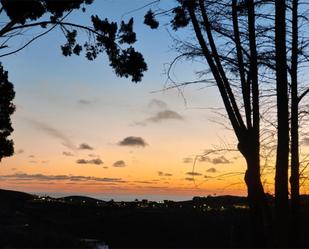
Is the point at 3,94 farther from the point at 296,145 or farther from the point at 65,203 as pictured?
the point at 65,203

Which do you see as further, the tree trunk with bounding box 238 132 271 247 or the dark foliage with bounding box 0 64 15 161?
the dark foliage with bounding box 0 64 15 161

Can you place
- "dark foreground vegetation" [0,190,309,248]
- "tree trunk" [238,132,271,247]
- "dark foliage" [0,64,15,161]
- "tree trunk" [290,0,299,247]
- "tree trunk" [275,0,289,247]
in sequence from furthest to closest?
1. "dark foreground vegetation" [0,190,309,248]
2. "dark foliage" [0,64,15,161]
3. "tree trunk" [290,0,299,247]
4. "tree trunk" [238,132,271,247]
5. "tree trunk" [275,0,289,247]

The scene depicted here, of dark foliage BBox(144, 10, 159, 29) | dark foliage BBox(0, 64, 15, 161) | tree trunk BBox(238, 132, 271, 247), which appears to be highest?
dark foliage BBox(0, 64, 15, 161)

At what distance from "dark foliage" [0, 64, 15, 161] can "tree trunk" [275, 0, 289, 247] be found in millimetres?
28697

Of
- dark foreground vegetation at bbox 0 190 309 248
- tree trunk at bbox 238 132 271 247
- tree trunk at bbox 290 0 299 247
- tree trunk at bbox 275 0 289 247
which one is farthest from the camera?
dark foreground vegetation at bbox 0 190 309 248

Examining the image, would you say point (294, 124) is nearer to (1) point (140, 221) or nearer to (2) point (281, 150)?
(2) point (281, 150)

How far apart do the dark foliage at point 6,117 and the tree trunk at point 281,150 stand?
2870 centimetres

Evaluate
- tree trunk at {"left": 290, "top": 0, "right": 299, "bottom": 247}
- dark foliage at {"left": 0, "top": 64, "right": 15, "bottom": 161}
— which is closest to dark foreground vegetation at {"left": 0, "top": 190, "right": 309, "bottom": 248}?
dark foliage at {"left": 0, "top": 64, "right": 15, "bottom": 161}

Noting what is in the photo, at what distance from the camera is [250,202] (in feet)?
49.0

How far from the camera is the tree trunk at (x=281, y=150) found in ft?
42.3

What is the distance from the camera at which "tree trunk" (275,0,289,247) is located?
1290cm

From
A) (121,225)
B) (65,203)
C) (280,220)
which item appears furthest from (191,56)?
(65,203)

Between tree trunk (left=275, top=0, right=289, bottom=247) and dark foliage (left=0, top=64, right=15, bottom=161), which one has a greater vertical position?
dark foliage (left=0, top=64, right=15, bottom=161)

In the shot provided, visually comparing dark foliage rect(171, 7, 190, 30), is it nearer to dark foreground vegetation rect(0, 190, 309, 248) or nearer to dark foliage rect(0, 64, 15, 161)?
dark foliage rect(0, 64, 15, 161)
